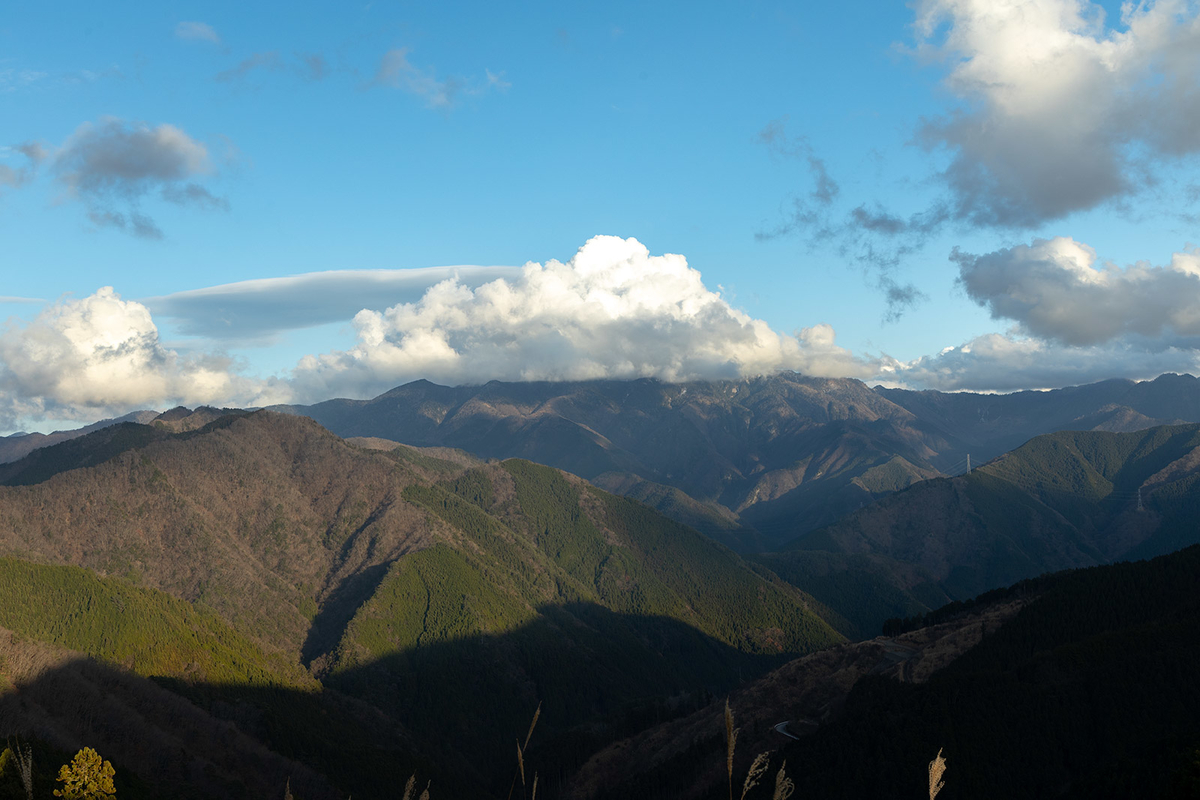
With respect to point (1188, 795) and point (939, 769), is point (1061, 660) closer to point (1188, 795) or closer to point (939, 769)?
point (1188, 795)

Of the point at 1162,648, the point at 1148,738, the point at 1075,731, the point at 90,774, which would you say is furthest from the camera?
the point at 1162,648

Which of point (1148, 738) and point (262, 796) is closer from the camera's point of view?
point (1148, 738)

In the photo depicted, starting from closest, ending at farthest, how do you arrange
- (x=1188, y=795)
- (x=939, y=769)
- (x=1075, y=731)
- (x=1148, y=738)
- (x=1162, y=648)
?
(x=939, y=769)
(x=1188, y=795)
(x=1148, y=738)
(x=1075, y=731)
(x=1162, y=648)

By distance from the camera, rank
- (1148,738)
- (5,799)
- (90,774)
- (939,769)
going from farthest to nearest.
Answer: (1148,738)
(5,799)
(90,774)
(939,769)

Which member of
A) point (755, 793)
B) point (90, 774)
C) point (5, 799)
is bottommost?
point (755, 793)

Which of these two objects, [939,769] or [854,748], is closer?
[939,769]

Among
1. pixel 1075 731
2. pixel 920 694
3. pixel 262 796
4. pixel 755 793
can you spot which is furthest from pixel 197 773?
pixel 1075 731

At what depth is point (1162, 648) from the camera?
183 m

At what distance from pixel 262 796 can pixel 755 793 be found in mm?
125098

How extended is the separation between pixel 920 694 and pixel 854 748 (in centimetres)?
2382

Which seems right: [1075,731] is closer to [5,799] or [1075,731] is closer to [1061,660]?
[1061,660]

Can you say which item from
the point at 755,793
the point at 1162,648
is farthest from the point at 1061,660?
the point at 755,793

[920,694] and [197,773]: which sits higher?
[920,694]

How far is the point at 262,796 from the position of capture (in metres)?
198
